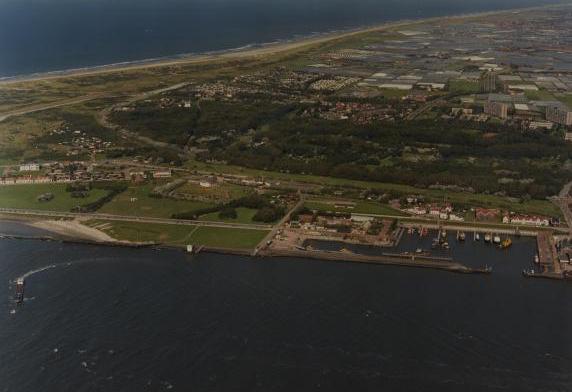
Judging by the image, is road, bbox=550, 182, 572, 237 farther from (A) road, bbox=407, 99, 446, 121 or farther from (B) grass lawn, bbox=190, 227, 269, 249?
(A) road, bbox=407, 99, 446, 121

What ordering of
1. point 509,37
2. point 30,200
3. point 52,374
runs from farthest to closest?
point 509,37 → point 30,200 → point 52,374

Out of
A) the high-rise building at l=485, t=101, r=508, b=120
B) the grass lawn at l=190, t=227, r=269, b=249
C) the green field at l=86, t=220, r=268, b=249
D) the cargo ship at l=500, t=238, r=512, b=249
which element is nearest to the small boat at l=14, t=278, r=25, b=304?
the green field at l=86, t=220, r=268, b=249

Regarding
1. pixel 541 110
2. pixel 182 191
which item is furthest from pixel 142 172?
pixel 541 110

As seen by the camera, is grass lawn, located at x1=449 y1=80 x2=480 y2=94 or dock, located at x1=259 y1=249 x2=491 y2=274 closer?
dock, located at x1=259 y1=249 x2=491 y2=274

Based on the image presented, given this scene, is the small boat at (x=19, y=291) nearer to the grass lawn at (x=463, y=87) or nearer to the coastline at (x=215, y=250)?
the coastline at (x=215, y=250)

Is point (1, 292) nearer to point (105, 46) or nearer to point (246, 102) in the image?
point (246, 102)

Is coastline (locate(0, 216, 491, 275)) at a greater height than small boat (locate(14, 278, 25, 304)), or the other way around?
small boat (locate(14, 278, 25, 304))
